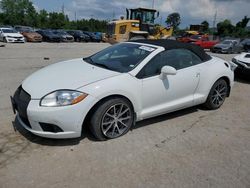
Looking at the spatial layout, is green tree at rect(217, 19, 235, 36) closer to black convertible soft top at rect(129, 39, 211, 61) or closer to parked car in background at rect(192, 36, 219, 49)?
parked car in background at rect(192, 36, 219, 49)

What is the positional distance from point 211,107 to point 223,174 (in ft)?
7.40

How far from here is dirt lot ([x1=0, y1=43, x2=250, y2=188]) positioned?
2.79 meters

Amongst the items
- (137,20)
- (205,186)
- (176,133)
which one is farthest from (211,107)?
→ (137,20)

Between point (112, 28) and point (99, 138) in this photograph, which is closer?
point (99, 138)

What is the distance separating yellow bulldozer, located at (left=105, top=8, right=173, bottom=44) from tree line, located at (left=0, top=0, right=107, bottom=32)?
35.1 metres

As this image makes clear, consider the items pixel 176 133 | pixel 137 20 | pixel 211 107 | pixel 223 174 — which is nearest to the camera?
pixel 223 174

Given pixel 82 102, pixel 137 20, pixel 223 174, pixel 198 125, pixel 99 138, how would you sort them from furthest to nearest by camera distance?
pixel 137 20
pixel 198 125
pixel 99 138
pixel 82 102
pixel 223 174

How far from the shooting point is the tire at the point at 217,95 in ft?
16.1

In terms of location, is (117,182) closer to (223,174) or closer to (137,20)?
(223,174)

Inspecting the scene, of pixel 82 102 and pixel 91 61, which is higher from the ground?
pixel 91 61

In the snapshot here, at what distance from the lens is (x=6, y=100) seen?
5152mm

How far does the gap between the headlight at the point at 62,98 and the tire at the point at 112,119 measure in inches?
12.8

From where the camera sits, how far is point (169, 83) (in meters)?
4.07

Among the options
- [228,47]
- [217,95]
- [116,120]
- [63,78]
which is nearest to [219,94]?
[217,95]
